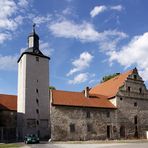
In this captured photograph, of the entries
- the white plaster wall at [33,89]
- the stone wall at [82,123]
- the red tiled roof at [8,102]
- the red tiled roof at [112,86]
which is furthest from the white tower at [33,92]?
the red tiled roof at [112,86]

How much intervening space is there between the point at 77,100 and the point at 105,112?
4.78 metres

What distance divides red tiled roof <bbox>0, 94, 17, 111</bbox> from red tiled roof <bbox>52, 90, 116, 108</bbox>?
40.2 feet

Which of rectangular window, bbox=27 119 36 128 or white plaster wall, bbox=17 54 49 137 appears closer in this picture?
rectangular window, bbox=27 119 36 128

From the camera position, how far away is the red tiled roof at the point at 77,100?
43.3 m

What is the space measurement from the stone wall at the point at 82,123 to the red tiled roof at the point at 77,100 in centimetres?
64

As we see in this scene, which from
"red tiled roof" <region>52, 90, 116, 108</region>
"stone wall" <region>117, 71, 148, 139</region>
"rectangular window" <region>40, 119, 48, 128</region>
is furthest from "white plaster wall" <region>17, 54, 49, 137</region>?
"stone wall" <region>117, 71, 148, 139</region>

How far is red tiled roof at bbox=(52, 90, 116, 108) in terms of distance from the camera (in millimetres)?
43312

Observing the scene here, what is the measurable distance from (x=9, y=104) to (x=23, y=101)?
6.08m

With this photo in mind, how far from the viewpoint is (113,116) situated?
4653 centimetres

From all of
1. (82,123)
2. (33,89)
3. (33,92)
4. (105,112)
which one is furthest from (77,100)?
(33,89)

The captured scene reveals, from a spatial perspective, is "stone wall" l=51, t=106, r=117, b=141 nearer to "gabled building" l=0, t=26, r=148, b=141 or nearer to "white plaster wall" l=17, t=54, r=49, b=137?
"gabled building" l=0, t=26, r=148, b=141

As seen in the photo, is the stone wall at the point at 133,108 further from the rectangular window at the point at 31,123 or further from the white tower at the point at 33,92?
the rectangular window at the point at 31,123

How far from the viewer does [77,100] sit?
4512cm

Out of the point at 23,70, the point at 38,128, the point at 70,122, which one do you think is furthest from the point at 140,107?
the point at 23,70
